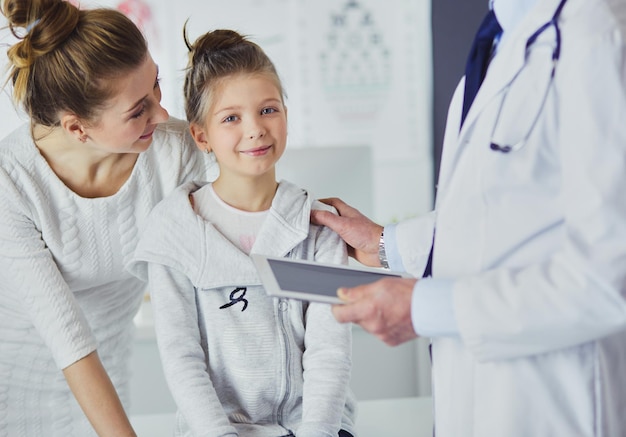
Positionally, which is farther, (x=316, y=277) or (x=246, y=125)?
(x=246, y=125)

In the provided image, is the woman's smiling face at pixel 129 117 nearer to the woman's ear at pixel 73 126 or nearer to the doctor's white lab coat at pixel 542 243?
the woman's ear at pixel 73 126

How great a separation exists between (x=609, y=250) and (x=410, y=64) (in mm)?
4087

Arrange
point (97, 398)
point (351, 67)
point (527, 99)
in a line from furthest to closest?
point (351, 67) → point (97, 398) → point (527, 99)

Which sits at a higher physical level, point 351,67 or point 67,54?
point 351,67

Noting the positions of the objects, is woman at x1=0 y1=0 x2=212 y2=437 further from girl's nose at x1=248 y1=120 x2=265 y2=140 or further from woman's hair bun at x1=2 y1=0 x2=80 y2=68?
girl's nose at x1=248 y1=120 x2=265 y2=140

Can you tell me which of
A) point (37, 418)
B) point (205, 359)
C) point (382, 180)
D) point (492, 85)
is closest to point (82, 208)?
point (205, 359)

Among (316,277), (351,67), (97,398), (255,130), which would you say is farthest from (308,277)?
(351,67)

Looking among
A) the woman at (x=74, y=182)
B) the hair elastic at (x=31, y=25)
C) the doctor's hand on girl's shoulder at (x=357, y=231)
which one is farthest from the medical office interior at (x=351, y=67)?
the hair elastic at (x=31, y=25)

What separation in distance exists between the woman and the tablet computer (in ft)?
1.51

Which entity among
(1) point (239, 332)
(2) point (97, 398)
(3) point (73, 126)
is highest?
(3) point (73, 126)

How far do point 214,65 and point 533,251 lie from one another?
30.0 inches

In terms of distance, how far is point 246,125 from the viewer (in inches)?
60.6

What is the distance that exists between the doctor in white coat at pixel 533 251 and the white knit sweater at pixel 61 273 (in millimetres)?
655

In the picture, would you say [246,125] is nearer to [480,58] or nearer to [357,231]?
[357,231]
